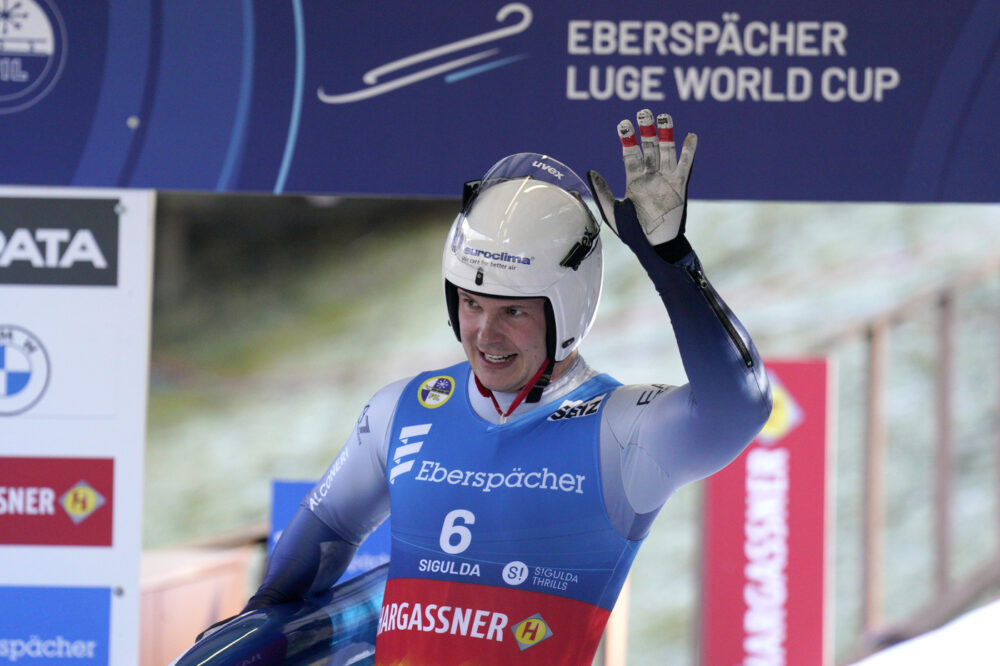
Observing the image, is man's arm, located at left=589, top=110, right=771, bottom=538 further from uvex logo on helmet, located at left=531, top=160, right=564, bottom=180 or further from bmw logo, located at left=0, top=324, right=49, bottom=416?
bmw logo, located at left=0, top=324, right=49, bottom=416

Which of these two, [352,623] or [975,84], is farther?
[975,84]

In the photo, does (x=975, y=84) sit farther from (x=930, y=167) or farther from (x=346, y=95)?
(x=346, y=95)

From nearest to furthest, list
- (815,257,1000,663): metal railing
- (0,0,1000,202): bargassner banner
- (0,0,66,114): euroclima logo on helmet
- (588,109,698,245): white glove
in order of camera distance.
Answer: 1. (588,109,698,245): white glove
2. (0,0,1000,202): bargassner banner
3. (0,0,66,114): euroclima logo on helmet
4. (815,257,1000,663): metal railing

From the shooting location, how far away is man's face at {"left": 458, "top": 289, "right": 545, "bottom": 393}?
6.38ft

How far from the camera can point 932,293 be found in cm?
494

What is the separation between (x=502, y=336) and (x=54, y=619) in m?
2.02

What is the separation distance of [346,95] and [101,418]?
45.5 inches

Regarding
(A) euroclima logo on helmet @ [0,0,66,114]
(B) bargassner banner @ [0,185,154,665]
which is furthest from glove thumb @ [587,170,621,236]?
(A) euroclima logo on helmet @ [0,0,66,114]

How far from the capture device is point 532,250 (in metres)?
1.92

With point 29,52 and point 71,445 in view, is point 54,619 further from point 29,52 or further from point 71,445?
point 29,52

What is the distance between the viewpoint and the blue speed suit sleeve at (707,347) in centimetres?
164

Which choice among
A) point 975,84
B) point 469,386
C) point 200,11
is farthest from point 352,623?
point 975,84

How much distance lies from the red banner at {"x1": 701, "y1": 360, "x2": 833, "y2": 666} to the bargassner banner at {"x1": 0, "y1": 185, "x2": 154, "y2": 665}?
186cm

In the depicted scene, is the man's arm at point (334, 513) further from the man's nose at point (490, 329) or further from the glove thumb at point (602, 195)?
the glove thumb at point (602, 195)
